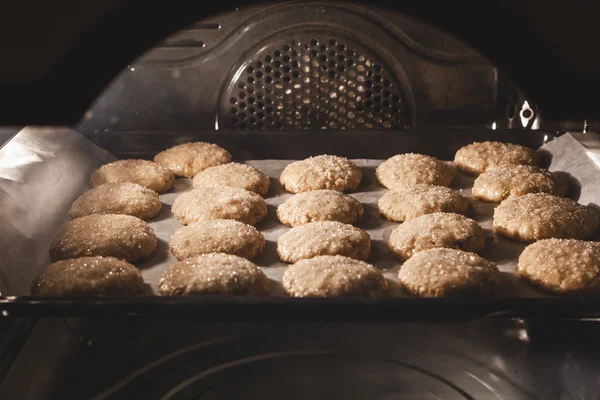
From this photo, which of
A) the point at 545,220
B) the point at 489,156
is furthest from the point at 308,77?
the point at 545,220

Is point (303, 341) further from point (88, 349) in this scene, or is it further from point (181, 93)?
point (181, 93)

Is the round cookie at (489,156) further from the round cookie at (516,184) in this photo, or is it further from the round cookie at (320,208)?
the round cookie at (320,208)

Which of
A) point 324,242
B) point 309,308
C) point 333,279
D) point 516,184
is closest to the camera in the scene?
point 309,308

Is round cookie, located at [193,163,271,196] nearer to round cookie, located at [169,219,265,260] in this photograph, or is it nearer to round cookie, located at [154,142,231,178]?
round cookie, located at [154,142,231,178]

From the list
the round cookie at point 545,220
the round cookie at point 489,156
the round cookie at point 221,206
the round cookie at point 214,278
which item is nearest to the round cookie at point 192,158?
the round cookie at point 221,206

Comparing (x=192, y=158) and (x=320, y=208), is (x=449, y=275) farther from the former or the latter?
(x=192, y=158)
